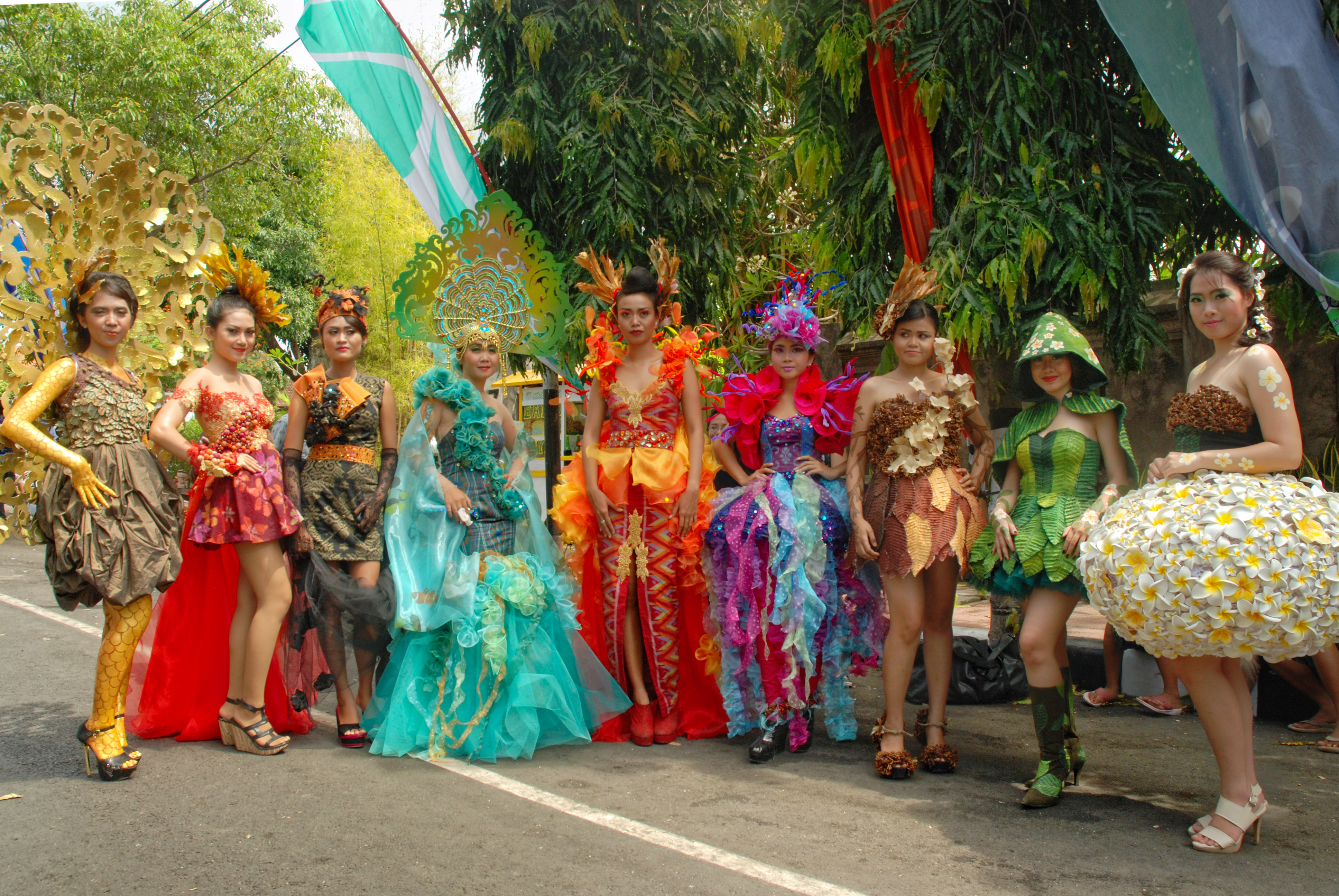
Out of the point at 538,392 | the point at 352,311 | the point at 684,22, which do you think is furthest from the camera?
the point at 538,392

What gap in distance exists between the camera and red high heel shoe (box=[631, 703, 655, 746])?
4438 mm

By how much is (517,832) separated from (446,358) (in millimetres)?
2429

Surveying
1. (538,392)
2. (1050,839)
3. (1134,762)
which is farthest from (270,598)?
(538,392)

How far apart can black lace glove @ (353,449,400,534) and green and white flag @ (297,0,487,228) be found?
10.8 ft

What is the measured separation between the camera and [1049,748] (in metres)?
3.59

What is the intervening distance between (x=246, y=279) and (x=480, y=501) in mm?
1474

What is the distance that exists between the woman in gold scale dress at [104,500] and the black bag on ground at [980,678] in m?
3.68

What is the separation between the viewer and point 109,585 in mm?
3889

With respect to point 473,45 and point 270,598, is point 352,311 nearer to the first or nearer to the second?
point 270,598

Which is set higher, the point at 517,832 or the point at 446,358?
the point at 446,358

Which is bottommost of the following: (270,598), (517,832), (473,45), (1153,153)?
(517,832)

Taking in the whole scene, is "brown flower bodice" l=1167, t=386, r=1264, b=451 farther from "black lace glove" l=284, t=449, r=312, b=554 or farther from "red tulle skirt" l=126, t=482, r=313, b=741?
"red tulle skirt" l=126, t=482, r=313, b=741

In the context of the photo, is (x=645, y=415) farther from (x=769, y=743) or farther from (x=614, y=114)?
(x=614, y=114)

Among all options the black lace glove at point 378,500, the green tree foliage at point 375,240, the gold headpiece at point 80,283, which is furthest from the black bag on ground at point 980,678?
the green tree foliage at point 375,240
